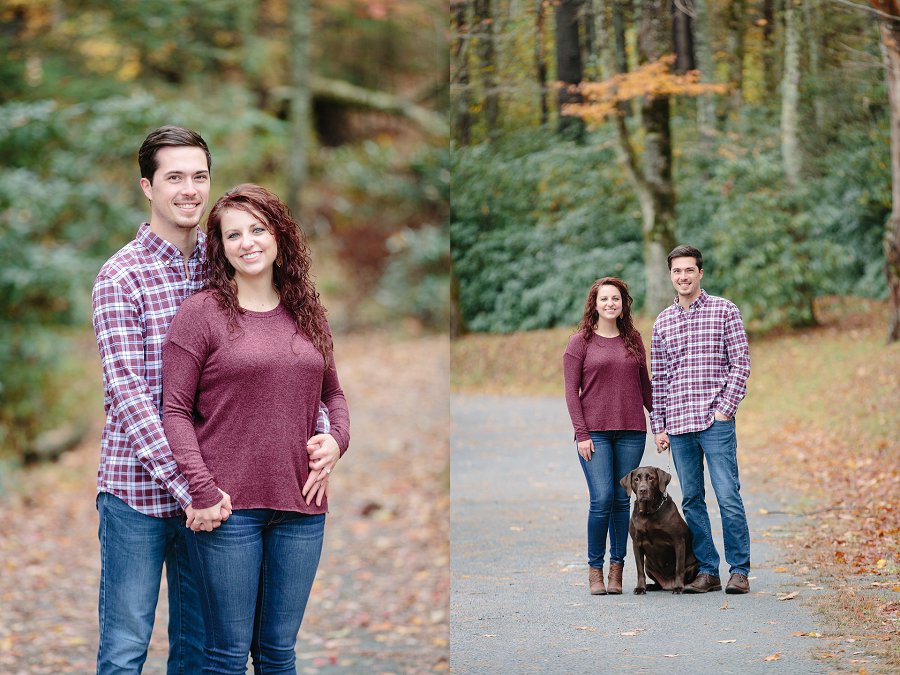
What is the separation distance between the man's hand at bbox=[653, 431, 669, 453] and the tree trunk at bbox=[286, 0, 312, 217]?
32.7 feet

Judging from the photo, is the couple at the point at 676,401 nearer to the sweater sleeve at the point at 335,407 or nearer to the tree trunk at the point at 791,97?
the tree trunk at the point at 791,97

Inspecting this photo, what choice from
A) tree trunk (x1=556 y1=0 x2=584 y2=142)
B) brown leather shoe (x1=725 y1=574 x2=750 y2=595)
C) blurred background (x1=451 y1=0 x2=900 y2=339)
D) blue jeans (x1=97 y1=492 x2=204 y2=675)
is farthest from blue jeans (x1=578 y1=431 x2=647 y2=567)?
blue jeans (x1=97 y1=492 x2=204 y2=675)

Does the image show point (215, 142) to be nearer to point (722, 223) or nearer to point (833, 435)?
point (722, 223)

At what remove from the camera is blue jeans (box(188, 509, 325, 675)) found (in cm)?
254

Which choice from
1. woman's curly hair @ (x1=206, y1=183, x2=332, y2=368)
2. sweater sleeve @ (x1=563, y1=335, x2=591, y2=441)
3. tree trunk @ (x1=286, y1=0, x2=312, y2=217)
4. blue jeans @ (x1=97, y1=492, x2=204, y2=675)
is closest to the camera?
woman's curly hair @ (x1=206, y1=183, x2=332, y2=368)

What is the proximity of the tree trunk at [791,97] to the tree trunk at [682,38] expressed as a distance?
33cm

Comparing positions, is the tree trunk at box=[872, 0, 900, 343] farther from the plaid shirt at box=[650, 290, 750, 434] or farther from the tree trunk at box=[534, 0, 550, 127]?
the tree trunk at box=[534, 0, 550, 127]

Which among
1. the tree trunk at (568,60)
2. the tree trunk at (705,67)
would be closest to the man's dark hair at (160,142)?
the tree trunk at (568,60)

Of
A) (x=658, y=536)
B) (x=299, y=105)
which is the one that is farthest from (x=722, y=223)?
(x=299, y=105)

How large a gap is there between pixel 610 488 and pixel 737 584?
52 centimetres

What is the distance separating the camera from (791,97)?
374cm

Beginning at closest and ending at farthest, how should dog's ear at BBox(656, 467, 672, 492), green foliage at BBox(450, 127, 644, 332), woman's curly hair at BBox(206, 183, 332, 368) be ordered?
woman's curly hair at BBox(206, 183, 332, 368), dog's ear at BBox(656, 467, 672, 492), green foliage at BBox(450, 127, 644, 332)

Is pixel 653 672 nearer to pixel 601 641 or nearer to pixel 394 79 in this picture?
pixel 601 641

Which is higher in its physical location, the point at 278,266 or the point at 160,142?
the point at 160,142
